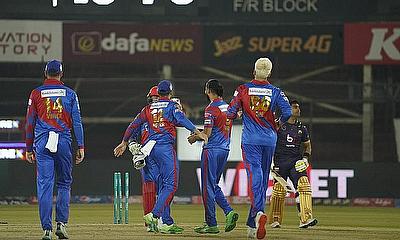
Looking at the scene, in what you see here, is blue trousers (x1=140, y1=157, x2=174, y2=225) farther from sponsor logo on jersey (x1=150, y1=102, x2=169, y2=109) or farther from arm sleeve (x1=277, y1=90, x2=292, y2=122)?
arm sleeve (x1=277, y1=90, x2=292, y2=122)

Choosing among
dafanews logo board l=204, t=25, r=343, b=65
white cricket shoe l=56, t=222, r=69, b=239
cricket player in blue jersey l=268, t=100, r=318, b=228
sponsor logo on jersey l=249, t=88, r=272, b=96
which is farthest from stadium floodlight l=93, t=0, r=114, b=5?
white cricket shoe l=56, t=222, r=69, b=239

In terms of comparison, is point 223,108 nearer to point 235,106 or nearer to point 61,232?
point 235,106

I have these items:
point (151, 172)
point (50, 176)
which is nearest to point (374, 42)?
point (151, 172)

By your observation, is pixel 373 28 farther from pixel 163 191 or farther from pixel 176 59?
pixel 163 191

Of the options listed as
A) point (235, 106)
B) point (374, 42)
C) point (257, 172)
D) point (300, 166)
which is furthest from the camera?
point (374, 42)

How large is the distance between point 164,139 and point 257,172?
167 centimetres

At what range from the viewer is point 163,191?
15484 mm

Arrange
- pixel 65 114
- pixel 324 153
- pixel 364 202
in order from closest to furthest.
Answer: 1. pixel 65 114
2. pixel 364 202
3. pixel 324 153

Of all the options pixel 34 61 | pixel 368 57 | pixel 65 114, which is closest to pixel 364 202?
pixel 368 57

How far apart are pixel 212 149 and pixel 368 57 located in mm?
14547

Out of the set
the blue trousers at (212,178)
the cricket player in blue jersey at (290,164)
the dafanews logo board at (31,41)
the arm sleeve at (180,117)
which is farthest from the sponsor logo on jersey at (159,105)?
the dafanews logo board at (31,41)

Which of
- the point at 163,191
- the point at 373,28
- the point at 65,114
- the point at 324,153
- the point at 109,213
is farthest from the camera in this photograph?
the point at 324,153

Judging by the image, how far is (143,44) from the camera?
3003cm

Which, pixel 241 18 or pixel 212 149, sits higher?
pixel 241 18
